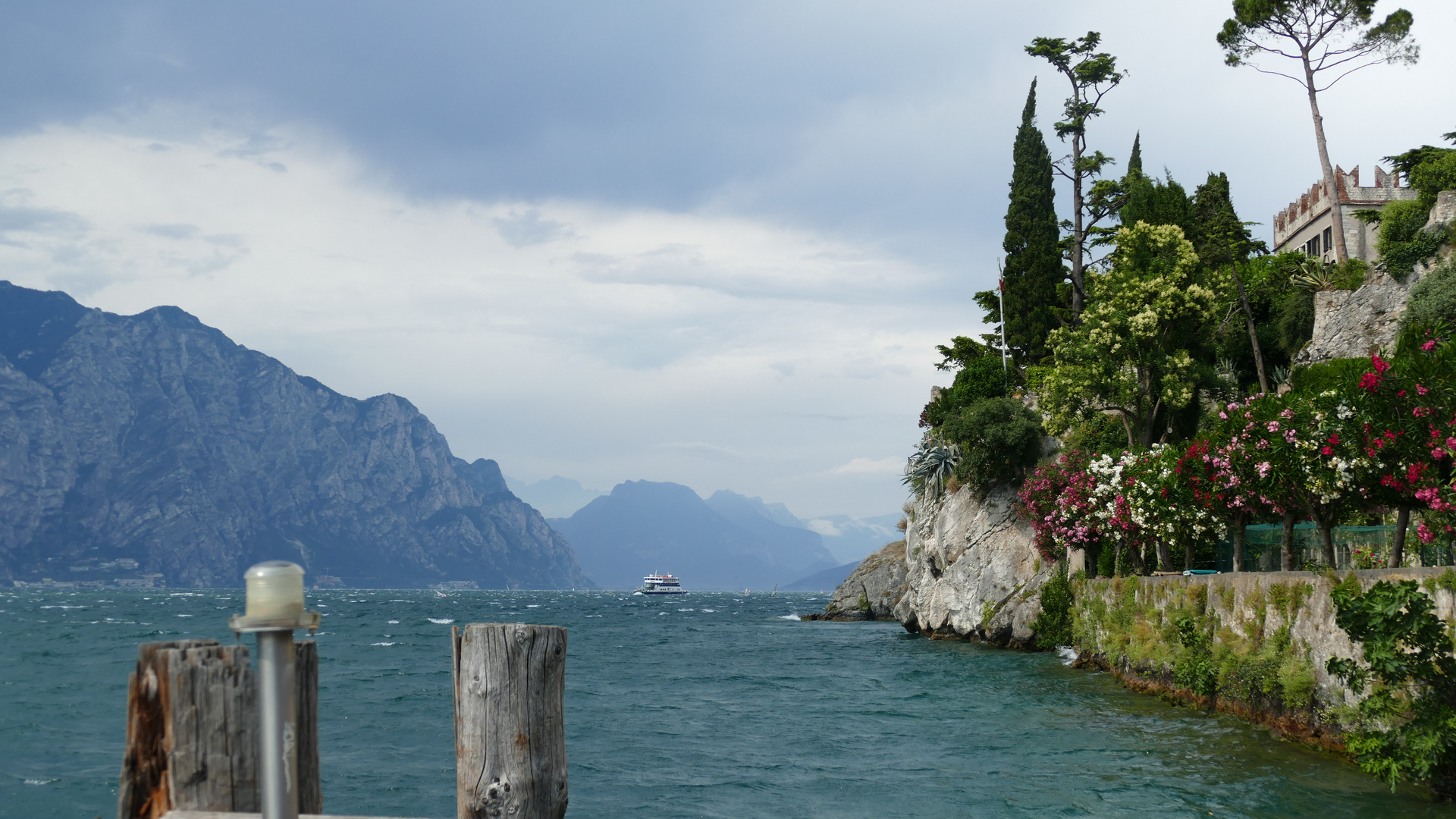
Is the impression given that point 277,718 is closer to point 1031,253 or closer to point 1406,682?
point 1406,682

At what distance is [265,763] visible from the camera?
3.04 meters

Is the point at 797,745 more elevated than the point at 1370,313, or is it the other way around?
the point at 1370,313

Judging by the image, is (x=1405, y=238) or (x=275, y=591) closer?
(x=275, y=591)

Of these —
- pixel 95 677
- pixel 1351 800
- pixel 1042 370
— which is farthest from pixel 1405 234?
pixel 95 677

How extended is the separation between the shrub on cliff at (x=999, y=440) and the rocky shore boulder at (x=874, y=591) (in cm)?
3316

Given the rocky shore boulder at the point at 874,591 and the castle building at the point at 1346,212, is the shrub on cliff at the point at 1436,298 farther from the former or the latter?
the rocky shore boulder at the point at 874,591

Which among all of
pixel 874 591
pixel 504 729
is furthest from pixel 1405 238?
pixel 874 591

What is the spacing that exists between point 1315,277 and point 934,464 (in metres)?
17.1

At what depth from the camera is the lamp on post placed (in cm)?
295

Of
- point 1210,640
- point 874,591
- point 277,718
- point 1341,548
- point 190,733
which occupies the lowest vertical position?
point 874,591

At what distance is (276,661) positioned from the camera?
2998 millimetres

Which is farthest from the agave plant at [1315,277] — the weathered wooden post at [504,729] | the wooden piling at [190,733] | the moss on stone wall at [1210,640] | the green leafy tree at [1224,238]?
the wooden piling at [190,733]

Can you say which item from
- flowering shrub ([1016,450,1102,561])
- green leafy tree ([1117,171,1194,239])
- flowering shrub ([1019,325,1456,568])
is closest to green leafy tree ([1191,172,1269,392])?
green leafy tree ([1117,171,1194,239])

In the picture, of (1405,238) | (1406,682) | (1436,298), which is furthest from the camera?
(1405,238)
